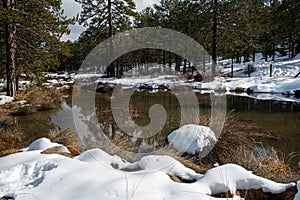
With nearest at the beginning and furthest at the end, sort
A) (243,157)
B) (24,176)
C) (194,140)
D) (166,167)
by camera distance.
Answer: (24,176) → (166,167) → (243,157) → (194,140)

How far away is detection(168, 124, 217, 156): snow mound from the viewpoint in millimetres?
4840

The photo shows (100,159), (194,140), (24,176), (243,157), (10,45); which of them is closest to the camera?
(24,176)

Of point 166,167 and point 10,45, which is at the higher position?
point 10,45

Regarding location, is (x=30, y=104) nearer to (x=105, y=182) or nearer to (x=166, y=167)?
(x=166, y=167)

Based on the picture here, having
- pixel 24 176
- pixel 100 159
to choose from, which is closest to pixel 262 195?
pixel 100 159

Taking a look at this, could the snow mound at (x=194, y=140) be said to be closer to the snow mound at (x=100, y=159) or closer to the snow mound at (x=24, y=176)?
the snow mound at (x=100, y=159)

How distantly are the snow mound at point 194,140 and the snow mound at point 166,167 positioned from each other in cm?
150

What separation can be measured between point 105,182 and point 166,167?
88 centimetres

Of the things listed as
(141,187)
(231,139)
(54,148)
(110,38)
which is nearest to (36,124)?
(54,148)

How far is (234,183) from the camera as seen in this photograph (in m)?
2.65

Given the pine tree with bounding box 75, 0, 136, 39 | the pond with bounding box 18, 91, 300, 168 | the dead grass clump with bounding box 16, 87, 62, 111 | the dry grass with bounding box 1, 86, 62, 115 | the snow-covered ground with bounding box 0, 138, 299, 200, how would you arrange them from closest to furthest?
the snow-covered ground with bounding box 0, 138, 299, 200 → the pond with bounding box 18, 91, 300, 168 → the dry grass with bounding box 1, 86, 62, 115 → the dead grass clump with bounding box 16, 87, 62, 111 → the pine tree with bounding box 75, 0, 136, 39

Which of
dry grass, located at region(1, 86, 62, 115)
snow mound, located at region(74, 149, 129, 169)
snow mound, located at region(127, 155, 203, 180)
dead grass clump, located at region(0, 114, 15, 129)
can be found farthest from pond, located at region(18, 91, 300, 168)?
snow mound, located at region(127, 155, 203, 180)

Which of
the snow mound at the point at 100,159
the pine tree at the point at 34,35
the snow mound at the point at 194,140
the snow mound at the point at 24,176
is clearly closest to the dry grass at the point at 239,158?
the snow mound at the point at 194,140

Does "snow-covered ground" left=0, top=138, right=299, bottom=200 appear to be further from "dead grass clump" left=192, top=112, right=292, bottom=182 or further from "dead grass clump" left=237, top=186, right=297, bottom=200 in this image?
"dead grass clump" left=192, top=112, right=292, bottom=182
